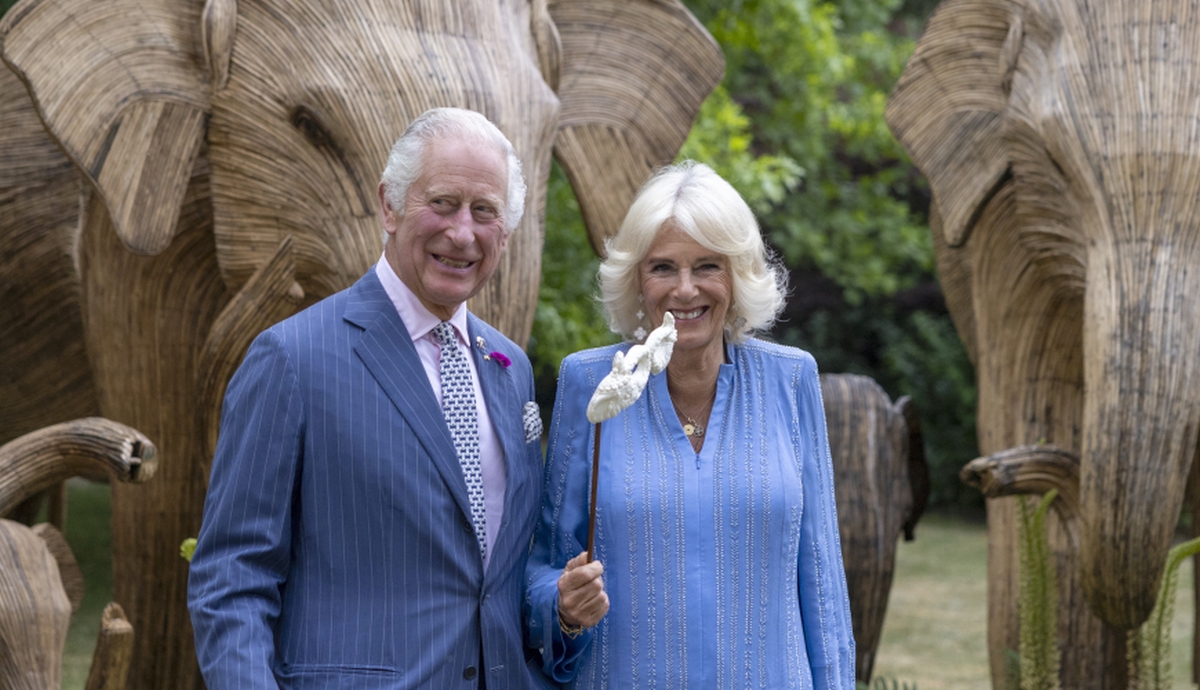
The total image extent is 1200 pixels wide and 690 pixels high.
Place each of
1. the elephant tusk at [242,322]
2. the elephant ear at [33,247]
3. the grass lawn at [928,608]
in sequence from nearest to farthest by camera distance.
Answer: the elephant tusk at [242,322] → the elephant ear at [33,247] → the grass lawn at [928,608]

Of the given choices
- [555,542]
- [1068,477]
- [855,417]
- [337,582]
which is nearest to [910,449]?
[855,417]

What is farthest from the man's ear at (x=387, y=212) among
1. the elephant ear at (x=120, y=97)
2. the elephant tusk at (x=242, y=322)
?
the elephant ear at (x=120, y=97)

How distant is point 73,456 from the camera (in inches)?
136

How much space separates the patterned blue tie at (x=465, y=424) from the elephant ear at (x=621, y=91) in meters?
1.75

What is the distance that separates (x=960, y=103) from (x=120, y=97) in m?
2.54

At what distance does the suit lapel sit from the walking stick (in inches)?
9.4

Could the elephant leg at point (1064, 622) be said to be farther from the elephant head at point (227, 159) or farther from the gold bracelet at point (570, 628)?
the gold bracelet at point (570, 628)

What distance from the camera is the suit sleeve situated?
7.38ft

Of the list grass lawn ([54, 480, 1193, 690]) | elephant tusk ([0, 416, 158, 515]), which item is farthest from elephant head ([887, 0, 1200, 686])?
elephant tusk ([0, 416, 158, 515])

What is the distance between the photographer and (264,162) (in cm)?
365

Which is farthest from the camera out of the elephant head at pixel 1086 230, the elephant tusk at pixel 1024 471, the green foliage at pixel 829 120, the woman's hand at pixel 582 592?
the green foliage at pixel 829 120

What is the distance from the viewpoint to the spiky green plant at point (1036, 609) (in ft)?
14.0

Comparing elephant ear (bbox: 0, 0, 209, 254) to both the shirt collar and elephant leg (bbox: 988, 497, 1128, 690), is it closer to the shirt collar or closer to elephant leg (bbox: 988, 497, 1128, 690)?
the shirt collar

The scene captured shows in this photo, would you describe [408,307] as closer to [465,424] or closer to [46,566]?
[465,424]
